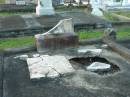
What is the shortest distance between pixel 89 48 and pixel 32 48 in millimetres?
1680

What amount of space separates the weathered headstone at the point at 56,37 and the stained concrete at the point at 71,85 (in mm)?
1379

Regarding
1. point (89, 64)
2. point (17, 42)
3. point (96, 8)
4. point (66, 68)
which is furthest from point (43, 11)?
point (66, 68)

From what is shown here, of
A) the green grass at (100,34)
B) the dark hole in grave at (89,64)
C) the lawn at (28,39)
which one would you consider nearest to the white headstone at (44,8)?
the lawn at (28,39)

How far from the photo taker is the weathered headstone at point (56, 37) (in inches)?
297

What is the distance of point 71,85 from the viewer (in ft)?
17.7

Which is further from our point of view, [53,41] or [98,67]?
[53,41]

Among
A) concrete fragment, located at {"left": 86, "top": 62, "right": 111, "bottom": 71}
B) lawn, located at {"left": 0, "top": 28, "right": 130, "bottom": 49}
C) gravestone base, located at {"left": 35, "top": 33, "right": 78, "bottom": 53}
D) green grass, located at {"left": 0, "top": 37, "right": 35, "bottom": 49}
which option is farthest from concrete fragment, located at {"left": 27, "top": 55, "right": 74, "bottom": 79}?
green grass, located at {"left": 0, "top": 37, "right": 35, "bottom": 49}

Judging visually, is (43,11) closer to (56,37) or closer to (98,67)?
(56,37)

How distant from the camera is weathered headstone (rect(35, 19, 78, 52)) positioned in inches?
297

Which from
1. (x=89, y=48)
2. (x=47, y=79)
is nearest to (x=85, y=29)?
(x=89, y=48)

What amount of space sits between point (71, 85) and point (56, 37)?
244 centimetres

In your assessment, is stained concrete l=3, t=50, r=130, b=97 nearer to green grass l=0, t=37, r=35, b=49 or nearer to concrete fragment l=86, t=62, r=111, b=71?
concrete fragment l=86, t=62, r=111, b=71

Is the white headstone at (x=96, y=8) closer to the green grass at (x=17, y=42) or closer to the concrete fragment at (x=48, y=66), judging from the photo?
the green grass at (x=17, y=42)

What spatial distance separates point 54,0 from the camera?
2441 cm
